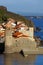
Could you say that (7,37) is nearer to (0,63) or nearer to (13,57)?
(13,57)

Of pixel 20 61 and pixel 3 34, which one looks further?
pixel 3 34

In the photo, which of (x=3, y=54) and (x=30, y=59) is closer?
(x=30, y=59)

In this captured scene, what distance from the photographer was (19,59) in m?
16.8

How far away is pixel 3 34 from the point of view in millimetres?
19281

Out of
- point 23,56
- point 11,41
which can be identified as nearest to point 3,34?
point 11,41

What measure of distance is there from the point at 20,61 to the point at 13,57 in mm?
1070

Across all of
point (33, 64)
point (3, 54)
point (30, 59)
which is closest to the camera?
point (33, 64)

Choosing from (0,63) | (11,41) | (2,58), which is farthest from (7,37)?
(0,63)

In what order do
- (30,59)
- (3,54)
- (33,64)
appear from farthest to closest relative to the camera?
(3,54), (30,59), (33,64)

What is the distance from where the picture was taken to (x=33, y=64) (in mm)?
15469

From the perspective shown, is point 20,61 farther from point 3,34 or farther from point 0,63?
point 3,34

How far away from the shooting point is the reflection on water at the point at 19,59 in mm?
15820

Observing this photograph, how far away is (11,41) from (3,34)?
3.02 ft

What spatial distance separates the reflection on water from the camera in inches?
623
